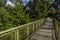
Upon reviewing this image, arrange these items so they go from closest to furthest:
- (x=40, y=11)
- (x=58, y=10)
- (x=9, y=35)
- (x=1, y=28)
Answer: (x=9, y=35) → (x=1, y=28) → (x=40, y=11) → (x=58, y=10)

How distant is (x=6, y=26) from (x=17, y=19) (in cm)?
334

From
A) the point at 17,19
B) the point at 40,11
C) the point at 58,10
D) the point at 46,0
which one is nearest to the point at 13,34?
the point at 17,19

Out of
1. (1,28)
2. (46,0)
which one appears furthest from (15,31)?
(46,0)

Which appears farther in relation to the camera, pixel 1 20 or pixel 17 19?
pixel 17 19

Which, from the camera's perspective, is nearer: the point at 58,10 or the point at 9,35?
the point at 9,35

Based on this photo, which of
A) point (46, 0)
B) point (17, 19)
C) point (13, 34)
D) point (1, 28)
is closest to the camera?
point (13, 34)

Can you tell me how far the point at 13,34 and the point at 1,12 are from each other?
4785mm

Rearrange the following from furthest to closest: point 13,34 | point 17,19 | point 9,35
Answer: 1. point 17,19
2. point 13,34
3. point 9,35

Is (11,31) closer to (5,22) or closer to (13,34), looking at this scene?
(13,34)

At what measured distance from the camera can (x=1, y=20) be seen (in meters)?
9.69

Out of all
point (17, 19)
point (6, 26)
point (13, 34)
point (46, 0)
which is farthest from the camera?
point (46, 0)

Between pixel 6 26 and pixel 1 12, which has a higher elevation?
pixel 1 12

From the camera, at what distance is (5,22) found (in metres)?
9.88

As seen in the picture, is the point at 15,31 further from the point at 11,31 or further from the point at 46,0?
the point at 46,0
